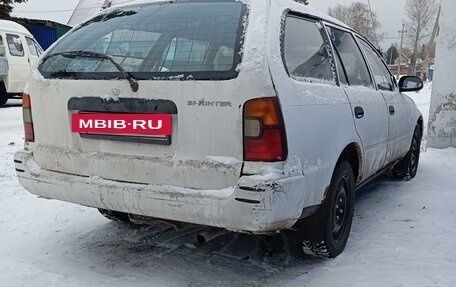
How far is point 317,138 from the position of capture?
2631 mm

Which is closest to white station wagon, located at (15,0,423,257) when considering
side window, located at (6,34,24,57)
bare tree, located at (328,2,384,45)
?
side window, located at (6,34,24,57)

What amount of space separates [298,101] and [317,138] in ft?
0.89

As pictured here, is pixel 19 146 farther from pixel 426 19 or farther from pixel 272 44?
pixel 426 19

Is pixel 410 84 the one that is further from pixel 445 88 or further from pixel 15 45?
pixel 15 45

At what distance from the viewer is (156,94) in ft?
8.10

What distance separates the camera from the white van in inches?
489

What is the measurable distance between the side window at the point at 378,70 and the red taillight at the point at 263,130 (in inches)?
81.9

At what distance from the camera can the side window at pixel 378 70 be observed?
162 inches

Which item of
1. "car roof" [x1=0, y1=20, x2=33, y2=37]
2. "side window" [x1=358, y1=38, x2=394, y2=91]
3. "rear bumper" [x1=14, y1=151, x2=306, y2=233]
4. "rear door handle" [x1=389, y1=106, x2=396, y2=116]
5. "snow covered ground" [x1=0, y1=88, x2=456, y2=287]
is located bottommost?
"snow covered ground" [x1=0, y1=88, x2=456, y2=287]

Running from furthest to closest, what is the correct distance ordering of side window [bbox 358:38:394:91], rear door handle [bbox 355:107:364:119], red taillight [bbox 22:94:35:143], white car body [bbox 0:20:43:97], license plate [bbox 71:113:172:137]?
white car body [bbox 0:20:43:97] → side window [bbox 358:38:394:91] → rear door handle [bbox 355:107:364:119] → red taillight [bbox 22:94:35:143] → license plate [bbox 71:113:172:137]

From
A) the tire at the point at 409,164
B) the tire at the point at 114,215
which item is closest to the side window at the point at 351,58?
the tire at the point at 409,164

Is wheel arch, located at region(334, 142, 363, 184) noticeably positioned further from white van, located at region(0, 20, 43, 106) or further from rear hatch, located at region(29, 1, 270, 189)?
white van, located at region(0, 20, 43, 106)

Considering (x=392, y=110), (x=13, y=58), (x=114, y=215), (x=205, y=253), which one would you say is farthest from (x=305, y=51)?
(x=13, y=58)

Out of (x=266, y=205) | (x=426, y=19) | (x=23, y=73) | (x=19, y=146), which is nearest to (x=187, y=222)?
(x=266, y=205)
